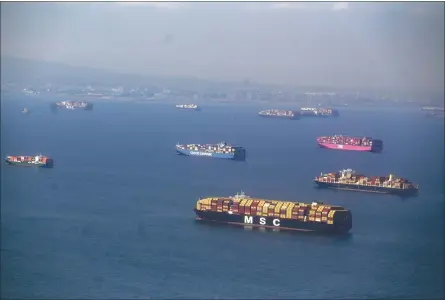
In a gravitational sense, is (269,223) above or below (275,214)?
below

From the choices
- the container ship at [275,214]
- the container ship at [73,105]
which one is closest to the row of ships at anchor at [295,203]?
the container ship at [275,214]

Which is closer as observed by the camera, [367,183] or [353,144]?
[367,183]

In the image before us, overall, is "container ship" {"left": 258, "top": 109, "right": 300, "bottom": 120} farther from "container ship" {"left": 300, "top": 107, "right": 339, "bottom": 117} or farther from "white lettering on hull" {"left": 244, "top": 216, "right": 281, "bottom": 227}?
"white lettering on hull" {"left": 244, "top": 216, "right": 281, "bottom": 227}

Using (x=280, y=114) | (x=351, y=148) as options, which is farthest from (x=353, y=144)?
(x=280, y=114)

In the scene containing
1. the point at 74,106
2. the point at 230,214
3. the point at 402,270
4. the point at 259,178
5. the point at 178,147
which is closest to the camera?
the point at 402,270

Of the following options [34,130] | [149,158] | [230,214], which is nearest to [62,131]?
[34,130]

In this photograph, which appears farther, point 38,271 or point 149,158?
point 149,158

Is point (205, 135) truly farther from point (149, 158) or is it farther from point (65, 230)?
point (65, 230)

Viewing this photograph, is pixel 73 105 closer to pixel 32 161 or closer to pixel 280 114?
pixel 280 114
